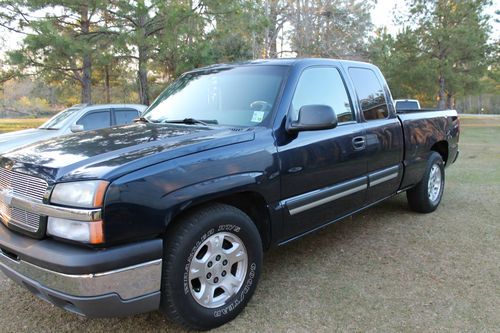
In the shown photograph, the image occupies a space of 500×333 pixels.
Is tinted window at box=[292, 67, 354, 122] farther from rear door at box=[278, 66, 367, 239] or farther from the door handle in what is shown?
the door handle

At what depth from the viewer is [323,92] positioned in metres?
3.71

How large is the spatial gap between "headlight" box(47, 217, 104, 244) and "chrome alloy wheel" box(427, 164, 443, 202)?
4.36m

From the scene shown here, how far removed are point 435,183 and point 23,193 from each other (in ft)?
16.1

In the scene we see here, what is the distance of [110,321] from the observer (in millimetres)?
2871

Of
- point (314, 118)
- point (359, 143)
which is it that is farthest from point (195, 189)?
point (359, 143)

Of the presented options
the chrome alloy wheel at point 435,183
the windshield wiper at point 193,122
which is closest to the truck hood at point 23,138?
the windshield wiper at point 193,122

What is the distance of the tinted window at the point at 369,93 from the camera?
4145 mm

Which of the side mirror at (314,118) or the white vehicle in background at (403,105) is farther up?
the white vehicle in background at (403,105)

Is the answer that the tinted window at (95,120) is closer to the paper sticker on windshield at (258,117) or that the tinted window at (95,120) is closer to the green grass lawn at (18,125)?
the paper sticker on windshield at (258,117)

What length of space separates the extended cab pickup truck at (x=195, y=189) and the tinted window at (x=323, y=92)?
0.05 feet

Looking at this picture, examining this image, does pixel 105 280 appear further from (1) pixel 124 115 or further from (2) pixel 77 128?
(1) pixel 124 115

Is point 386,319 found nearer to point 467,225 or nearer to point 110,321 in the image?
point 110,321

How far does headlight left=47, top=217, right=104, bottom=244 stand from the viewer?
218 centimetres

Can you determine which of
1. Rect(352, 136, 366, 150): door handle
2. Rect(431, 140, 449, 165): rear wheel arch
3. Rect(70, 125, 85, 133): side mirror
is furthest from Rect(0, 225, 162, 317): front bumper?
Rect(70, 125, 85, 133): side mirror
